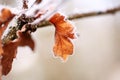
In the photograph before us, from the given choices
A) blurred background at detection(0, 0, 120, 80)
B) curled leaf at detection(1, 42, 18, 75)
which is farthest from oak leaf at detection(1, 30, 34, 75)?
blurred background at detection(0, 0, 120, 80)

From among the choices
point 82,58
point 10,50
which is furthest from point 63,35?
point 82,58

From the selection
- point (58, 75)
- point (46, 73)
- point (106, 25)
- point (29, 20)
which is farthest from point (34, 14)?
point (106, 25)

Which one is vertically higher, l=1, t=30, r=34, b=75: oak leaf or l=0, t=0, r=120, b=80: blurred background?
l=0, t=0, r=120, b=80: blurred background

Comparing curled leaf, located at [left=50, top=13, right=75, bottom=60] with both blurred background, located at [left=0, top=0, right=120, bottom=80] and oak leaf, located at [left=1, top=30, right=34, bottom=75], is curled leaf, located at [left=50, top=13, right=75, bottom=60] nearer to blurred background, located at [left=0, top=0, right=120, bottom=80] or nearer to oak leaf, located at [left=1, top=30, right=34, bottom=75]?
oak leaf, located at [left=1, top=30, right=34, bottom=75]

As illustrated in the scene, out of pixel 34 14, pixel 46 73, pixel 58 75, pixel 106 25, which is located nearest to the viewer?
pixel 34 14

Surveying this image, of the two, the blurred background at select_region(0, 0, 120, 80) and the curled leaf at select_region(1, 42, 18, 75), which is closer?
the curled leaf at select_region(1, 42, 18, 75)

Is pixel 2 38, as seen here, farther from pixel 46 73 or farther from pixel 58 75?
pixel 46 73

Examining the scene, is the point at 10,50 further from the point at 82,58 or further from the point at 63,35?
the point at 82,58
